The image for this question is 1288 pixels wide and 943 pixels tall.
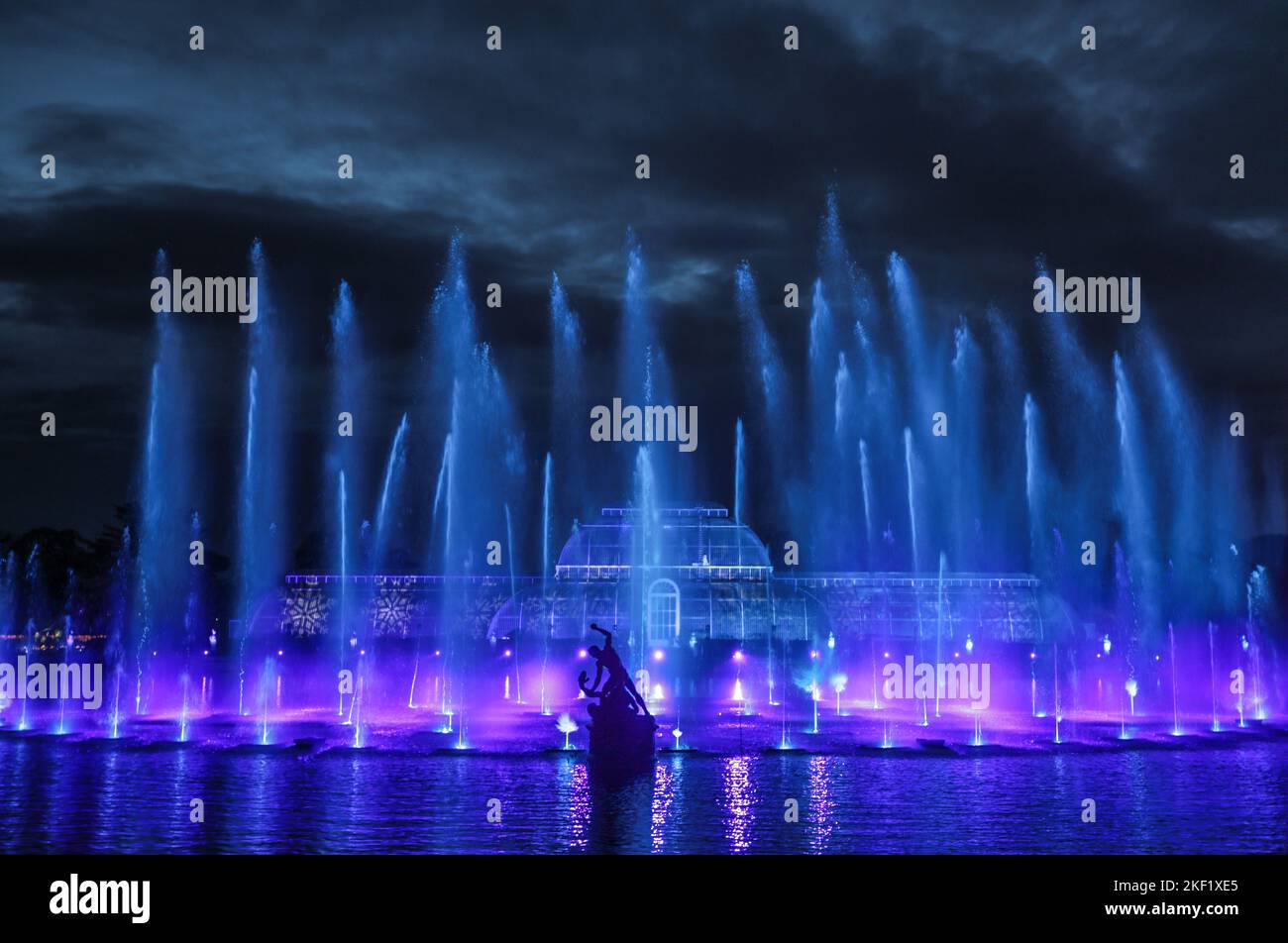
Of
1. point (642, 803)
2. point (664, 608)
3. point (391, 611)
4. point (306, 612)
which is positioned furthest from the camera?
point (306, 612)

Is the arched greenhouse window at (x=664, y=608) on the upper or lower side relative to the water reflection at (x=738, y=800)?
upper

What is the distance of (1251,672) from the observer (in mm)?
50406

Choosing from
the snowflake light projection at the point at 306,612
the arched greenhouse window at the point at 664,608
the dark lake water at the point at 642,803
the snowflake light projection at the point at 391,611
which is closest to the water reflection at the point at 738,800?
the dark lake water at the point at 642,803

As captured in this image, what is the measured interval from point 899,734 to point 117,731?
63.3ft

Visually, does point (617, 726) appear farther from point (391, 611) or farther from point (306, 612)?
point (306, 612)

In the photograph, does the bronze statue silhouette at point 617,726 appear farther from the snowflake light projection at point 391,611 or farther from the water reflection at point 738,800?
the snowflake light projection at point 391,611

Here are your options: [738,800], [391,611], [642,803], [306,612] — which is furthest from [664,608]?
[642,803]

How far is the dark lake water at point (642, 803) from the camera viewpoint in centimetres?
1725

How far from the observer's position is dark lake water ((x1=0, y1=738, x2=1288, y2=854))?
17.2 m

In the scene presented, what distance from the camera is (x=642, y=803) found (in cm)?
2055

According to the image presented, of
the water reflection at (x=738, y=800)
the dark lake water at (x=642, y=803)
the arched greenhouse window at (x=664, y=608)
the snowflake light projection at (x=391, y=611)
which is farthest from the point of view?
the snowflake light projection at (x=391, y=611)

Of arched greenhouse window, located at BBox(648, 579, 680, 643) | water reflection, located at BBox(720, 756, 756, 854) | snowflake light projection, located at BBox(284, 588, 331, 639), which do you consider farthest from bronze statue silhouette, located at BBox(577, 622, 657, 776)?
snowflake light projection, located at BBox(284, 588, 331, 639)

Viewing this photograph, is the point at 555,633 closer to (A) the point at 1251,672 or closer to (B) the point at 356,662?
(B) the point at 356,662
